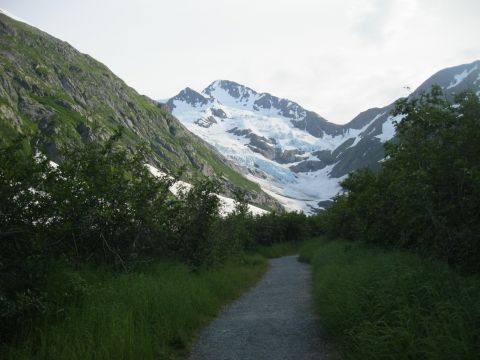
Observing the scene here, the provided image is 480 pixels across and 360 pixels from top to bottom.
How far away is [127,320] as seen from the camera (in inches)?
283

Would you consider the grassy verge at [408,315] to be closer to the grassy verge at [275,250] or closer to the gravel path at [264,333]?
the gravel path at [264,333]

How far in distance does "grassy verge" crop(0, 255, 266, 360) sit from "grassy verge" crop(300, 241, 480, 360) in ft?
11.1

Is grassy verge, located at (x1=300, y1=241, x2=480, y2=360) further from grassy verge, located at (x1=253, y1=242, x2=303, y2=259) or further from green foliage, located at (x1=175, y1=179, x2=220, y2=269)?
grassy verge, located at (x1=253, y1=242, x2=303, y2=259)

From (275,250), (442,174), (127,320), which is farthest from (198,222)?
(275,250)

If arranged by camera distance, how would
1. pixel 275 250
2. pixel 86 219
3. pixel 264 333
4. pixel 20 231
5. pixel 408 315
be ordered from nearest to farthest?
pixel 408 315 → pixel 20 231 → pixel 86 219 → pixel 264 333 → pixel 275 250

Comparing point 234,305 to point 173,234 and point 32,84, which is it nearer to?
point 173,234

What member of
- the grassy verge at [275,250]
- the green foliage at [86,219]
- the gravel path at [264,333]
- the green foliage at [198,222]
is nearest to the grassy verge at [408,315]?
the gravel path at [264,333]

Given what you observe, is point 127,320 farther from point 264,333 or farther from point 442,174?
point 442,174

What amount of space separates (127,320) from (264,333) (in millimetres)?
3385

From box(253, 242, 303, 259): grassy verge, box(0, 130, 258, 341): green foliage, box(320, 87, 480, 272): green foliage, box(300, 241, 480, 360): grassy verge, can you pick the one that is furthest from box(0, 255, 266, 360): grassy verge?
box(253, 242, 303, 259): grassy verge

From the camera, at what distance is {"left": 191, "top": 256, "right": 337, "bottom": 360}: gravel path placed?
7.68 metres

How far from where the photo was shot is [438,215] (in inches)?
394

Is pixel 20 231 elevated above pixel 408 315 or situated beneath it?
elevated above

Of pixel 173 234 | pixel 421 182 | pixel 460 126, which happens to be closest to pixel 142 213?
pixel 173 234
